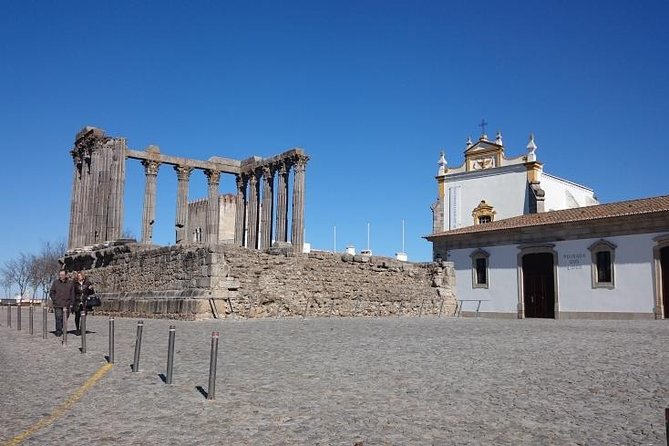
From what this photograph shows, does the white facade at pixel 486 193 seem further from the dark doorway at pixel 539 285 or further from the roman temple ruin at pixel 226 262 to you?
the roman temple ruin at pixel 226 262

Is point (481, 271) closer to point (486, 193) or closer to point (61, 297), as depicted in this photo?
point (486, 193)

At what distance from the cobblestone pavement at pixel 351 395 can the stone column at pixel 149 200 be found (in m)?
21.7

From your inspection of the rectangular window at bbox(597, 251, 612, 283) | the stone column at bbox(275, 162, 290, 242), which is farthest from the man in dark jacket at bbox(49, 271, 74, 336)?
the rectangular window at bbox(597, 251, 612, 283)

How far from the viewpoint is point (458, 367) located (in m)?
8.18

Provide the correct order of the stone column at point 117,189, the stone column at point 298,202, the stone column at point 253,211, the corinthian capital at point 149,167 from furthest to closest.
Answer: the stone column at point 253,211, the corinthian capital at point 149,167, the stone column at point 298,202, the stone column at point 117,189

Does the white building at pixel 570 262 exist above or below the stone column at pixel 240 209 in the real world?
below

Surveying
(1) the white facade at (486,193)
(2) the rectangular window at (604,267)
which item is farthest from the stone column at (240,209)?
(2) the rectangular window at (604,267)

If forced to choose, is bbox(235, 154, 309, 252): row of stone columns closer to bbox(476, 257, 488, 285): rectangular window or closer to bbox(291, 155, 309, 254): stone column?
bbox(291, 155, 309, 254): stone column

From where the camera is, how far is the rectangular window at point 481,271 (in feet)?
103

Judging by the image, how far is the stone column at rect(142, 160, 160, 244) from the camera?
1273 inches

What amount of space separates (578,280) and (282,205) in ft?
50.1

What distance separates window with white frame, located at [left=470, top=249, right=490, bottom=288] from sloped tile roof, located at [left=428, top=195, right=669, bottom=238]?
1209 millimetres

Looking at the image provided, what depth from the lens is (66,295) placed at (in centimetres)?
1374

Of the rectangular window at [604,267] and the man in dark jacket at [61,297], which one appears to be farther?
the rectangular window at [604,267]
